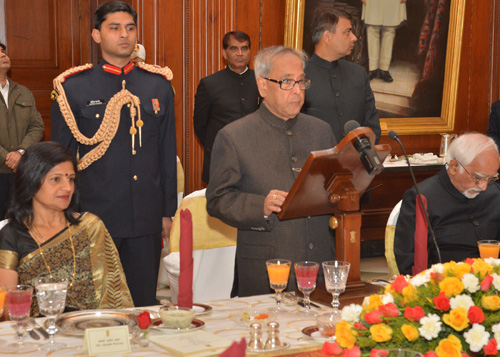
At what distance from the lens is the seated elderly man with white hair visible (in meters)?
3.25

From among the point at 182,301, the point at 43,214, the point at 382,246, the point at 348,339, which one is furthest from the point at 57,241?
the point at 382,246

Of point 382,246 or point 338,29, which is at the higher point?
point 338,29

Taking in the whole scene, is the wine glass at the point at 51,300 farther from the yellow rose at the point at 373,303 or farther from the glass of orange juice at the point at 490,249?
the glass of orange juice at the point at 490,249

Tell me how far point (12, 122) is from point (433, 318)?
4.58 meters

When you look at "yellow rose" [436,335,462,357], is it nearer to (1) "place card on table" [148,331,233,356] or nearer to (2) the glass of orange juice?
(1) "place card on table" [148,331,233,356]

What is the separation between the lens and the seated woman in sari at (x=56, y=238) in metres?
2.78

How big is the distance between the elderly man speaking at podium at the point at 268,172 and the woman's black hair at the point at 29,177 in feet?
2.16

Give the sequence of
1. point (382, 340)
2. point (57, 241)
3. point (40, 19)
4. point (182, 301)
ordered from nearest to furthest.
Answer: point (382, 340) < point (182, 301) < point (57, 241) < point (40, 19)

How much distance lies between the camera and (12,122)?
5453 mm

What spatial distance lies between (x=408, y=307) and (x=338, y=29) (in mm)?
3134

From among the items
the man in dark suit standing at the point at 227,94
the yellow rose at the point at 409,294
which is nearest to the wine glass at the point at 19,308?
the yellow rose at the point at 409,294

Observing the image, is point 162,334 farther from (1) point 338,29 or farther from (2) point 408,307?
(1) point 338,29

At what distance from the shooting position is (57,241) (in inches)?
112

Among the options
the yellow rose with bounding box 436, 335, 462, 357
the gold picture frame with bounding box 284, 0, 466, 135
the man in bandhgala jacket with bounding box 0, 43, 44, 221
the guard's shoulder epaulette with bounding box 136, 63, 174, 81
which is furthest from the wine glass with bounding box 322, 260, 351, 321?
the gold picture frame with bounding box 284, 0, 466, 135
